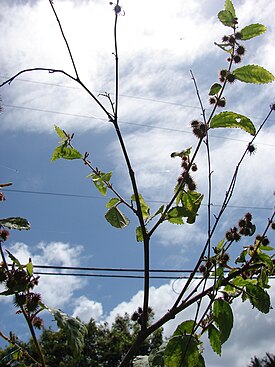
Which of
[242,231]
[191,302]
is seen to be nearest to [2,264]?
[191,302]

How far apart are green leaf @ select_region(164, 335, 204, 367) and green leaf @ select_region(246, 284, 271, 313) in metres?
0.21

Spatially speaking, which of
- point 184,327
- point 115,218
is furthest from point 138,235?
point 184,327

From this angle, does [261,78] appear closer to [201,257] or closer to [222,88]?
[222,88]

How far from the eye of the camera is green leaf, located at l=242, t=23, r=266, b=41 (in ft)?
5.41

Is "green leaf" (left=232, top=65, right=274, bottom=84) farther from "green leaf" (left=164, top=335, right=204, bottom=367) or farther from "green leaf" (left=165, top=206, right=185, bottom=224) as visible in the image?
"green leaf" (left=164, top=335, right=204, bottom=367)

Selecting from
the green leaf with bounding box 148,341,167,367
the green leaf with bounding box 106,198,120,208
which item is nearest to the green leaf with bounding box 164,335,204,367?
the green leaf with bounding box 148,341,167,367

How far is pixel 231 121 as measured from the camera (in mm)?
1499

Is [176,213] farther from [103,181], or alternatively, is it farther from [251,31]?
[251,31]

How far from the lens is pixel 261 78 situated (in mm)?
1572

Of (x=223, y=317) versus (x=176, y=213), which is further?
(x=176, y=213)

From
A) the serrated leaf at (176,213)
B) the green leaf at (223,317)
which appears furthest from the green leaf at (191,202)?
the green leaf at (223,317)

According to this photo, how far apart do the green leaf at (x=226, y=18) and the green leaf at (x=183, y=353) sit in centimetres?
109

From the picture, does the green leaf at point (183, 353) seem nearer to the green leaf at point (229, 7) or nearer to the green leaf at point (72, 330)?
the green leaf at point (72, 330)

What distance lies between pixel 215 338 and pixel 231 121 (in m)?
0.67
